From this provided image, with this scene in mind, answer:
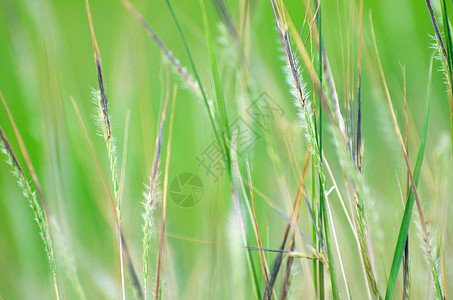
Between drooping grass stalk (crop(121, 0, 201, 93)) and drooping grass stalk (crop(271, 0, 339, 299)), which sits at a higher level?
drooping grass stalk (crop(121, 0, 201, 93))

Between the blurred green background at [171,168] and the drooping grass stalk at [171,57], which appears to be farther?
the blurred green background at [171,168]

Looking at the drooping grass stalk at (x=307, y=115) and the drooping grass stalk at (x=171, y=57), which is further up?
the drooping grass stalk at (x=171, y=57)

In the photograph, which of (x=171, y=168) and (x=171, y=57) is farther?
(x=171, y=168)

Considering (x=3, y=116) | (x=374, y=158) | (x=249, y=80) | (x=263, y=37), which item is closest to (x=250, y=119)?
(x=249, y=80)

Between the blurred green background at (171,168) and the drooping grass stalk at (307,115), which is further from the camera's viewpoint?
the blurred green background at (171,168)

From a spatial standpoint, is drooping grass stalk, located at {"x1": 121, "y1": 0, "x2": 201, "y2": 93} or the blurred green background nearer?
drooping grass stalk, located at {"x1": 121, "y1": 0, "x2": 201, "y2": 93}

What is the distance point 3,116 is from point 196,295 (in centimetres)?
70

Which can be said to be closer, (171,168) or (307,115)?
(307,115)

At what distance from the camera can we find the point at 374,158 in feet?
2.90

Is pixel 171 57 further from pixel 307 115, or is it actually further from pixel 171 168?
pixel 171 168

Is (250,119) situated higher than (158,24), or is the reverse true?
(158,24)

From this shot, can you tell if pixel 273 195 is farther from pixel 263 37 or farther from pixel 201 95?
pixel 263 37

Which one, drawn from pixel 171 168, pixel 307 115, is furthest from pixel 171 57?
pixel 171 168

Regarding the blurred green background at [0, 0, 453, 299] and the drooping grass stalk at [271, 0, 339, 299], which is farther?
the blurred green background at [0, 0, 453, 299]
